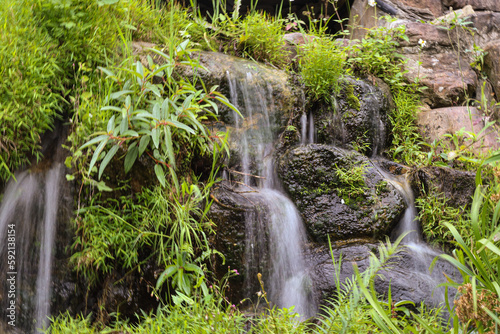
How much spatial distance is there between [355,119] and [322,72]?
611mm

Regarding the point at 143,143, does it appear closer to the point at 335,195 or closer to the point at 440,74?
the point at 335,195

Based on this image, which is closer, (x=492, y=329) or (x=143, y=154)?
(x=492, y=329)

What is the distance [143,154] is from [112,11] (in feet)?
4.46

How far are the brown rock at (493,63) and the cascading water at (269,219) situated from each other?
136 inches

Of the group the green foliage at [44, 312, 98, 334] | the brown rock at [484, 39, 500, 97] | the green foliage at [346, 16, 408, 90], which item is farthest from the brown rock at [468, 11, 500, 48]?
the green foliage at [44, 312, 98, 334]

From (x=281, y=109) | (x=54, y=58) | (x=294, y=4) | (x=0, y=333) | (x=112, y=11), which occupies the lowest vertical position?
(x=0, y=333)

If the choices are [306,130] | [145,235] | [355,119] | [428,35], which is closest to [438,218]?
[355,119]

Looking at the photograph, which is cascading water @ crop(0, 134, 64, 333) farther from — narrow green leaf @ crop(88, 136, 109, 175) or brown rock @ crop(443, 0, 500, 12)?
brown rock @ crop(443, 0, 500, 12)

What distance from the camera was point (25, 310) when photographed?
7.57 feet

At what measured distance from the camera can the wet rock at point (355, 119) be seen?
3850 millimetres

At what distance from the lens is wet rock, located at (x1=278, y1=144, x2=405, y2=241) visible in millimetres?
3010

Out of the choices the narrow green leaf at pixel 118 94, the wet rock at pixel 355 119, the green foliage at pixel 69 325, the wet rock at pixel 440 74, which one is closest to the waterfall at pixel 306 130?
the wet rock at pixel 355 119

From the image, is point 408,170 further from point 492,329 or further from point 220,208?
point 492,329

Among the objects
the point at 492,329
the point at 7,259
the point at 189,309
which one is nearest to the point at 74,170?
the point at 7,259
